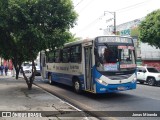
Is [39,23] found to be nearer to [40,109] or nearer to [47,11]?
[47,11]

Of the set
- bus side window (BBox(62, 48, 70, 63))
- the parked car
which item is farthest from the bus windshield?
the parked car

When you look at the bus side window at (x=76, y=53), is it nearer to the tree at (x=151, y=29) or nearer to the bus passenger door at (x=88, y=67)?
the bus passenger door at (x=88, y=67)

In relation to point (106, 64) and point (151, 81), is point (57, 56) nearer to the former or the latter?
point (106, 64)

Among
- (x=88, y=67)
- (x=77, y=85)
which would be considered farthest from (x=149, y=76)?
(x=88, y=67)

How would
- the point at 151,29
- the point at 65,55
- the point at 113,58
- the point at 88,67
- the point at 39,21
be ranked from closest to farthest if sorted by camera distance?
1. the point at 113,58
2. the point at 88,67
3. the point at 39,21
4. the point at 65,55
5. the point at 151,29

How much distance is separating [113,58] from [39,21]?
482 centimetres

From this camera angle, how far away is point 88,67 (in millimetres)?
14875

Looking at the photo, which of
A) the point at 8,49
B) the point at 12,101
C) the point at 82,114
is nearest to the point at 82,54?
the point at 12,101

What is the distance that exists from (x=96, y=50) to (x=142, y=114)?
453cm

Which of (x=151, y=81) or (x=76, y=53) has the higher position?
(x=76, y=53)

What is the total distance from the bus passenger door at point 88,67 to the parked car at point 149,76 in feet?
33.8

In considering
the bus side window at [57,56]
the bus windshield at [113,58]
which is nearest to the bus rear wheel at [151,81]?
the bus side window at [57,56]

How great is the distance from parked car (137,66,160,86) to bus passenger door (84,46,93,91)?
1029 cm

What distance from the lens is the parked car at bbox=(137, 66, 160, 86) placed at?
933 inches
